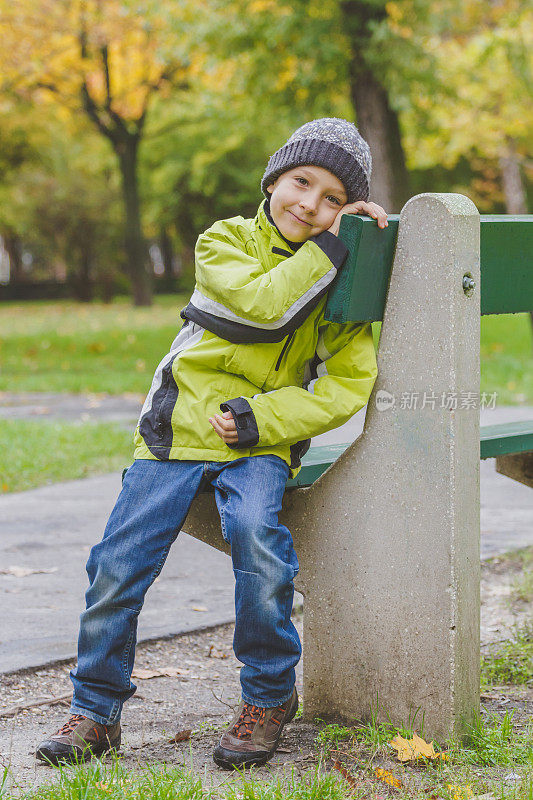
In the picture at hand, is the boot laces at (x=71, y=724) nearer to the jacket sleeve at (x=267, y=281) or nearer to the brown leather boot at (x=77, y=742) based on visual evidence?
the brown leather boot at (x=77, y=742)

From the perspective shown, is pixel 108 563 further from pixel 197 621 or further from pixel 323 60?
pixel 323 60

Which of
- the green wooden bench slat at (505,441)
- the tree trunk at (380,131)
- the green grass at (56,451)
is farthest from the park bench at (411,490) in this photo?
the tree trunk at (380,131)

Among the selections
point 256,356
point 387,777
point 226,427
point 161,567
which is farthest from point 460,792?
point 256,356

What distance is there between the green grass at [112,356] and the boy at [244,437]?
20.1 ft

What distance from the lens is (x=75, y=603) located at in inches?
146

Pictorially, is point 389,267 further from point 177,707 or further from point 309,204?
point 177,707

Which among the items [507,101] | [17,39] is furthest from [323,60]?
[17,39]

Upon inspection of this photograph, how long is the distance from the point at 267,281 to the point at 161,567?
0.74 metres

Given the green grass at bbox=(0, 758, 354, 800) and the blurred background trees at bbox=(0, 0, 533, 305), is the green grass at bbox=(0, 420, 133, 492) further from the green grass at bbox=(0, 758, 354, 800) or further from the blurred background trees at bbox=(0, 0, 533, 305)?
the blurred background trees at bbox=(0, 0, 533, 305)

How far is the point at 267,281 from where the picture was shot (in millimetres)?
2432

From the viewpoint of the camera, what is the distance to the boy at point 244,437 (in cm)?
242

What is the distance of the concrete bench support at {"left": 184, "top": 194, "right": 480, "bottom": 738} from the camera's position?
2436 mm

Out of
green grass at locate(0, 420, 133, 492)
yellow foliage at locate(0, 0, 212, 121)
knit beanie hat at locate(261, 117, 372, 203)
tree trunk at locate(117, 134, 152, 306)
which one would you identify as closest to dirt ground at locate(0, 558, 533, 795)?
knit beanie hat at locate(261, 117, 372, 203)

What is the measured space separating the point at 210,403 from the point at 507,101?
20.7 metres
